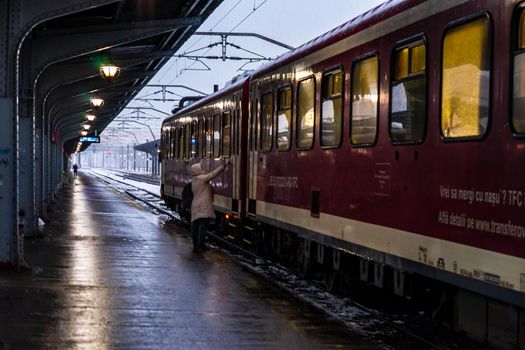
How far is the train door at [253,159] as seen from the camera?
13798 millimetres

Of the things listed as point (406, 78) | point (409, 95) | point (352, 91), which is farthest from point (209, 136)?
point (409, 95)

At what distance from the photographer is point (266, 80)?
13352 mm

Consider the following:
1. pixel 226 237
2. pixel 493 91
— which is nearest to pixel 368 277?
pixel 493 91

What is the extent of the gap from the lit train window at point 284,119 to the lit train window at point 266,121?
1.58 ft

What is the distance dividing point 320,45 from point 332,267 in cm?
277

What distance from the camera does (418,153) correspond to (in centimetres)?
737

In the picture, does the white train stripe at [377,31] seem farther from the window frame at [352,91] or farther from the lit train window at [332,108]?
the lit train window at [332,108]

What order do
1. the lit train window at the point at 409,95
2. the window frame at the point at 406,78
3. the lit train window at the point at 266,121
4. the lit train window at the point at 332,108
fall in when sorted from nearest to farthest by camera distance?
the window frame at the point at 406,78, the lit train window at the point at 409,95, the lit train window at the point at 332,108, the lit train window at the point at 266,121

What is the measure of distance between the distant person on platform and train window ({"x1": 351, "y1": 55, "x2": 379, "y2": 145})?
19.9 feet

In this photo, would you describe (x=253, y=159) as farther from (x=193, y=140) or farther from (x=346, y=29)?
(x=193, y=140)

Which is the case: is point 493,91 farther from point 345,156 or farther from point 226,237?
point 226,237

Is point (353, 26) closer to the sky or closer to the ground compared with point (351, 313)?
closer to the sky

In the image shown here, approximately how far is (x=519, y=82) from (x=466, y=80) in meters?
0.74

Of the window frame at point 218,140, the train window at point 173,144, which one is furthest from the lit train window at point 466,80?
the train window at point 173,144
